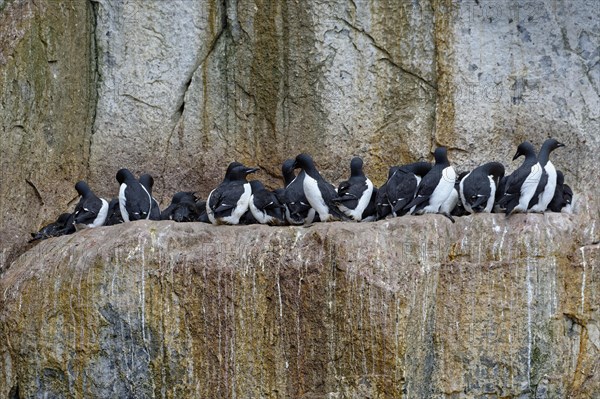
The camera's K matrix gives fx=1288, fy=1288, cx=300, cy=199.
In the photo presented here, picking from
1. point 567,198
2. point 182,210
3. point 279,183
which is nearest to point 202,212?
point 182,210

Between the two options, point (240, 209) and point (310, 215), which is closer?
point (310, 215)

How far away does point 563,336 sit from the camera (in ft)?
37.4

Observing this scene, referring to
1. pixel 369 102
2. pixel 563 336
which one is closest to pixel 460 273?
pixel 563 336

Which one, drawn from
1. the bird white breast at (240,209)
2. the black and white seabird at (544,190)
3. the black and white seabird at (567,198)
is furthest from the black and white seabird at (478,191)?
the bird white breast at (240,209)

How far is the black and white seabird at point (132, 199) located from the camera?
12641 mm

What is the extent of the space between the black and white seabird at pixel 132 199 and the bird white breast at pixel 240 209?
919mm

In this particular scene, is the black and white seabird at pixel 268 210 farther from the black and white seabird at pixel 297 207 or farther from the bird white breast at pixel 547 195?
the bird white breast at pixel 547 195

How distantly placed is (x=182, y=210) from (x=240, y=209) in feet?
2.62

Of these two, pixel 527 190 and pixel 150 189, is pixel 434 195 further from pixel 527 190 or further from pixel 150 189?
pixel 150 189

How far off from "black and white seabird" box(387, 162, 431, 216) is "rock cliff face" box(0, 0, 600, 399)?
58cm

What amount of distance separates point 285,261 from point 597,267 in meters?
2.77

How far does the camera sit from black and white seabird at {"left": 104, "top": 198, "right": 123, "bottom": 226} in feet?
42.4

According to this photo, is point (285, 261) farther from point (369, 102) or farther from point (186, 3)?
point (186, 3)

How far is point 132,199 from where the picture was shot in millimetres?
12719
